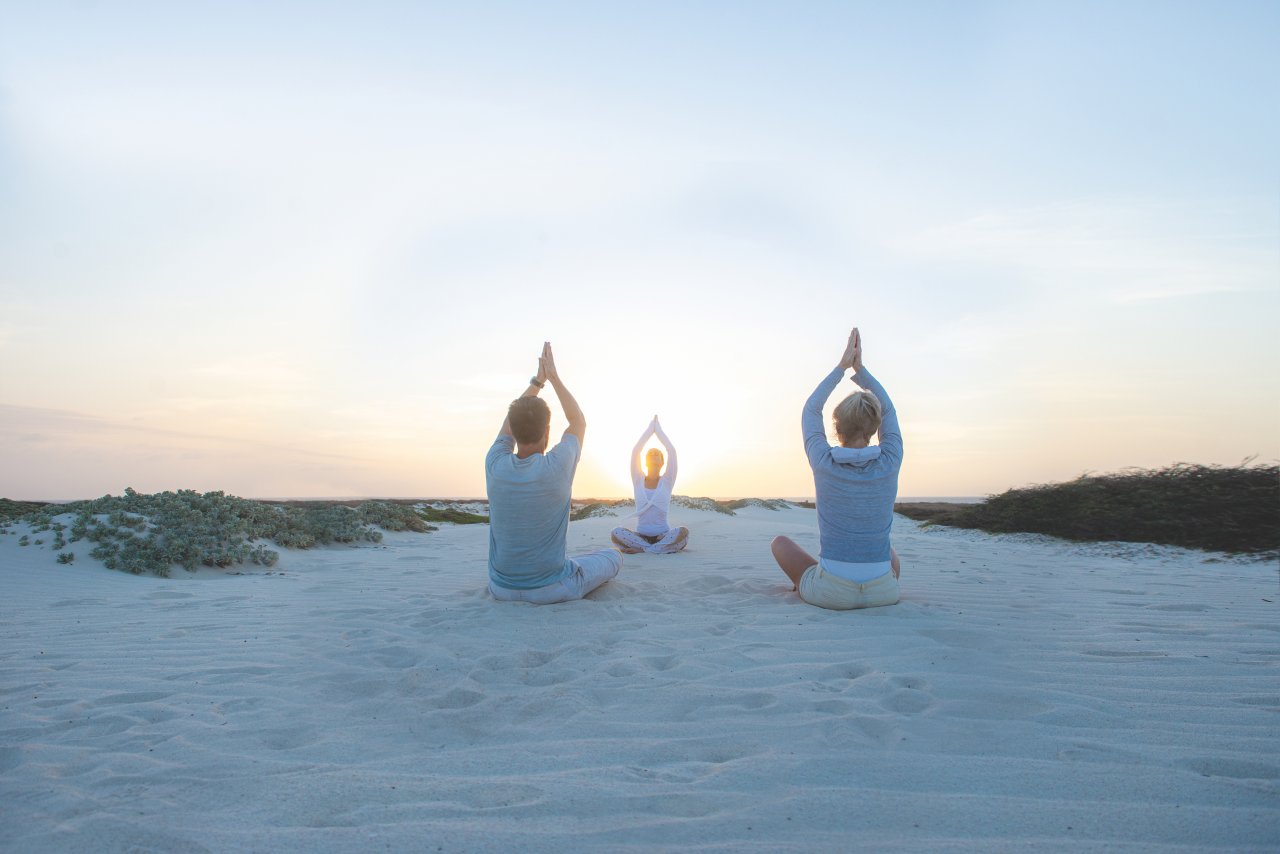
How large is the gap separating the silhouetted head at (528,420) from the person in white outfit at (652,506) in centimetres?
461

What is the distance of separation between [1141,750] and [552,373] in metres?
4.21

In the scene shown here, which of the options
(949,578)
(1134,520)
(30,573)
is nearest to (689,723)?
(949,578)

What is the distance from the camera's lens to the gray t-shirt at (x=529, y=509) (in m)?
5.30

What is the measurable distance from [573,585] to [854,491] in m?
2.27

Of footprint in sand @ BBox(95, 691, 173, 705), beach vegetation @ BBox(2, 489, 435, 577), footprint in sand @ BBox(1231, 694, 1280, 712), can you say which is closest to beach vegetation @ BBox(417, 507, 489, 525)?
beach vegetation @ BBox(2, 489, 435, 577)

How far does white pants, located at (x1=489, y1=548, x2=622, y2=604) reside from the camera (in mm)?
5652

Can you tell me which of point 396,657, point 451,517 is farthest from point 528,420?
point 451,517

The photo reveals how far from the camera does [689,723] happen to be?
3.11 metres

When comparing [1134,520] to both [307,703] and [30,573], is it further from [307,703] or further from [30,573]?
[30,573]

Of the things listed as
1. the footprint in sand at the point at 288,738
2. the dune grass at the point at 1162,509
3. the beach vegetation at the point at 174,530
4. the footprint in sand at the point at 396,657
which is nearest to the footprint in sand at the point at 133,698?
the footprint in sand at the point at 288,738

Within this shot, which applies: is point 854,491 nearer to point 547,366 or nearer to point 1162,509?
point 547,366

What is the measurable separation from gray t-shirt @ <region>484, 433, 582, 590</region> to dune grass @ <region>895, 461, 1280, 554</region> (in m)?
8.70

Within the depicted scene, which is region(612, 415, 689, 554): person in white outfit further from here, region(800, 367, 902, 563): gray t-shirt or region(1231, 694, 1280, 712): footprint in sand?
region(1231, 694, 1280, 712): footprint in sand

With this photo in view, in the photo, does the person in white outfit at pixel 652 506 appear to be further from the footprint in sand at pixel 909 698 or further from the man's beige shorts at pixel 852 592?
the footprint in sand at pixel 909 698
